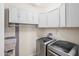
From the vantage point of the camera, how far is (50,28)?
123cm

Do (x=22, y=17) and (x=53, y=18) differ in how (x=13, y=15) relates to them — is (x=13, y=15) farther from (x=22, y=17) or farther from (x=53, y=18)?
(x=53, y=18)

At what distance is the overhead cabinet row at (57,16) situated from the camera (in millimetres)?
1229

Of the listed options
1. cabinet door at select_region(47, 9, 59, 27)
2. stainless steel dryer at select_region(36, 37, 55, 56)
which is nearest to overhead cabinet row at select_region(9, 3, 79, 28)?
cabinet door at select_region(47, 9, 59, 27)

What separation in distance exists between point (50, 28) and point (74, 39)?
268 mm

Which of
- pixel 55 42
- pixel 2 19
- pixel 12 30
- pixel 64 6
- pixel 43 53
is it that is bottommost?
pixel 43 53

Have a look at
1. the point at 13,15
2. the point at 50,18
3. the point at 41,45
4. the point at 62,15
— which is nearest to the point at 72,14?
the point at 62,15

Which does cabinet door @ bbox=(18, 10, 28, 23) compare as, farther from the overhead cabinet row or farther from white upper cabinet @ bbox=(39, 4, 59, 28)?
white upper cabinet @ bbox=(39, 4, 59, 28)

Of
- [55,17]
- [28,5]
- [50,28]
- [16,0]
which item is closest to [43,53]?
[50,28]

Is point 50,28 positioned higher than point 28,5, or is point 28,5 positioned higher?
point 28,5

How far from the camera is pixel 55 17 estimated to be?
1.24 meters

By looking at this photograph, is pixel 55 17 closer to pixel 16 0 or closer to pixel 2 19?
pixel 16 0

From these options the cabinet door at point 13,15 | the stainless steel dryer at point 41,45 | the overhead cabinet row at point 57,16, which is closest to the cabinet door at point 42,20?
the overhead cabinet row at point 57,16

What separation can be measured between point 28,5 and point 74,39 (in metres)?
0.59

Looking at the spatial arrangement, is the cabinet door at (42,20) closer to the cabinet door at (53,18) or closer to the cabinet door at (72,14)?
the cabinet door at (53,18)
